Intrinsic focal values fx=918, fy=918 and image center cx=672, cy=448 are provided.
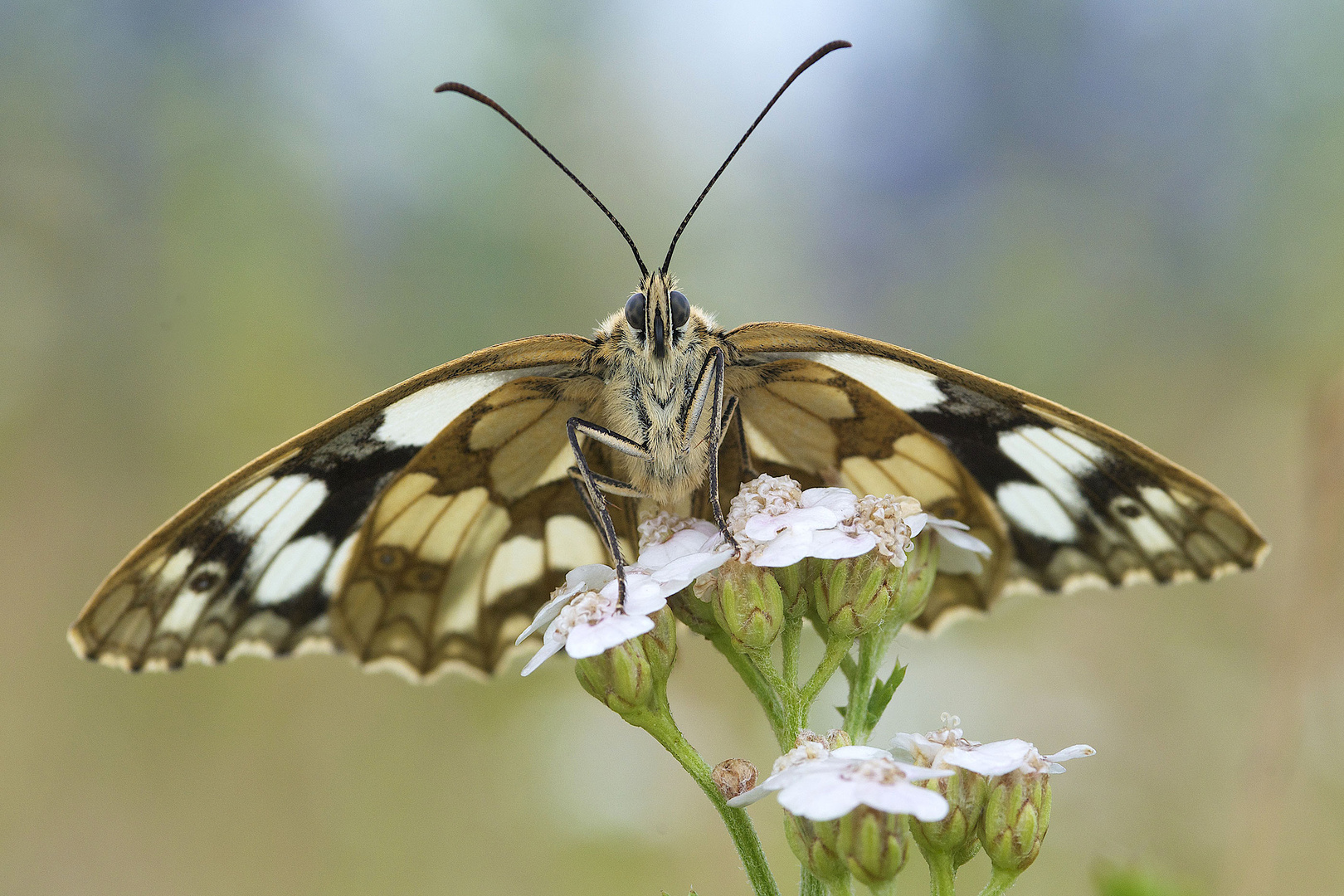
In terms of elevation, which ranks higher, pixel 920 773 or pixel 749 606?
pixel 749 606

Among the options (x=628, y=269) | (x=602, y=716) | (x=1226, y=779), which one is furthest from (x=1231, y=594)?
(x=628, y=269)

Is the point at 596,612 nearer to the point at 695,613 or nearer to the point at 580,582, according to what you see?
the point at 580,582

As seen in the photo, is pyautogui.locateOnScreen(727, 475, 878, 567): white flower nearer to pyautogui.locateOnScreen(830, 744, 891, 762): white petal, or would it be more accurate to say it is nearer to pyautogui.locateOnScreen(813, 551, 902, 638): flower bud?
pyautogui.locateOnScreen(813, 551, 902, 638): flower bud

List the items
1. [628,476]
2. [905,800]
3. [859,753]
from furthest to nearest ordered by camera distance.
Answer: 1. [628,476]
2. [859,753]
3. [905,800]

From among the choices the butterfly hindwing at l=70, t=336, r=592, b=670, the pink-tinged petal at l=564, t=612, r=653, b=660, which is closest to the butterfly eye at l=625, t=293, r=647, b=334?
the butterfly hindwing at l=70, t=336, r=592, b=670

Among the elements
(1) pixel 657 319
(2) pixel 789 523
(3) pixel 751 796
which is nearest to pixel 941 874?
(3) pixel 751 796

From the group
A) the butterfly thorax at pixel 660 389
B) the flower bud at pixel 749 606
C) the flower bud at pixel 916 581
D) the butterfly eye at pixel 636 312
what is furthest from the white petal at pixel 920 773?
the butterfly eye at pixel 636 312

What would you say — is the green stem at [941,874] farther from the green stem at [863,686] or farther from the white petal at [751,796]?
the white petal at [751,796]
